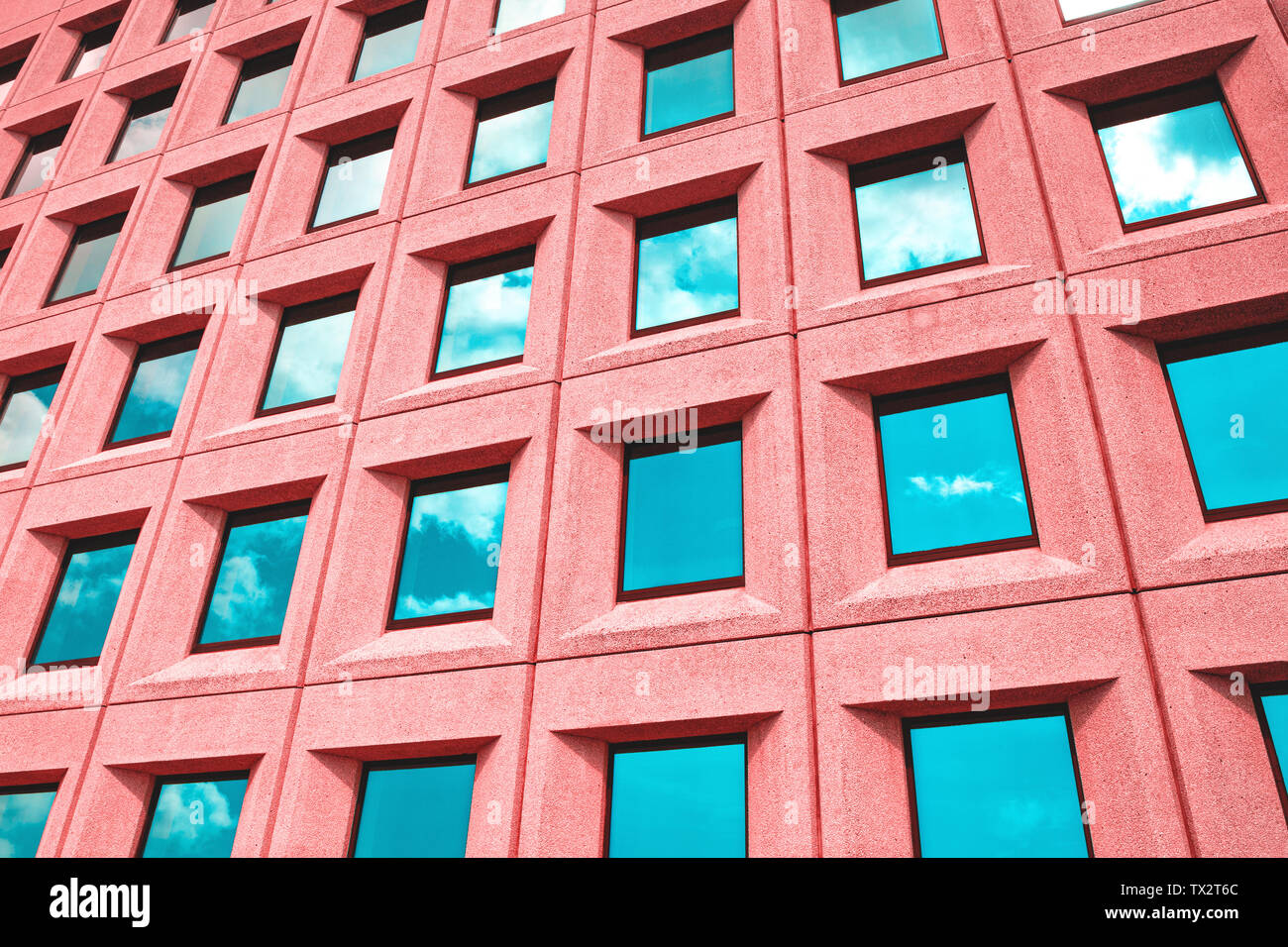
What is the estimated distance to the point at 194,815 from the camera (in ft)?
37.1

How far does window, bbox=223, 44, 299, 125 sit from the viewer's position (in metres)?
18.3

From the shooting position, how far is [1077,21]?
11719 millimetres

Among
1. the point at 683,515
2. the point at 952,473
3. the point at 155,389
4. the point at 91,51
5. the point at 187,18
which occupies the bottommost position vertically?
the point at 683,515

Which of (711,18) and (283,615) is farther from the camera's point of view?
(711,18)

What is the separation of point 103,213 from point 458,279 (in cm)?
933

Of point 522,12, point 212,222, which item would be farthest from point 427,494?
point 522,12

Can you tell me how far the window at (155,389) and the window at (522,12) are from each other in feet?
25.5

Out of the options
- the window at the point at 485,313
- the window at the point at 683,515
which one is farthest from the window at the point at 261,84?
the window at the point at 683,515

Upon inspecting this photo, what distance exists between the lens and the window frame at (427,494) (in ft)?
37.1

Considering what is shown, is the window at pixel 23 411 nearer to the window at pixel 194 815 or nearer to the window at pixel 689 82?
the window at pixel 194 815

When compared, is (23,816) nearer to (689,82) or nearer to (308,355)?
(308,355)

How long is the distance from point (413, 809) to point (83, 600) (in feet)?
23.0
